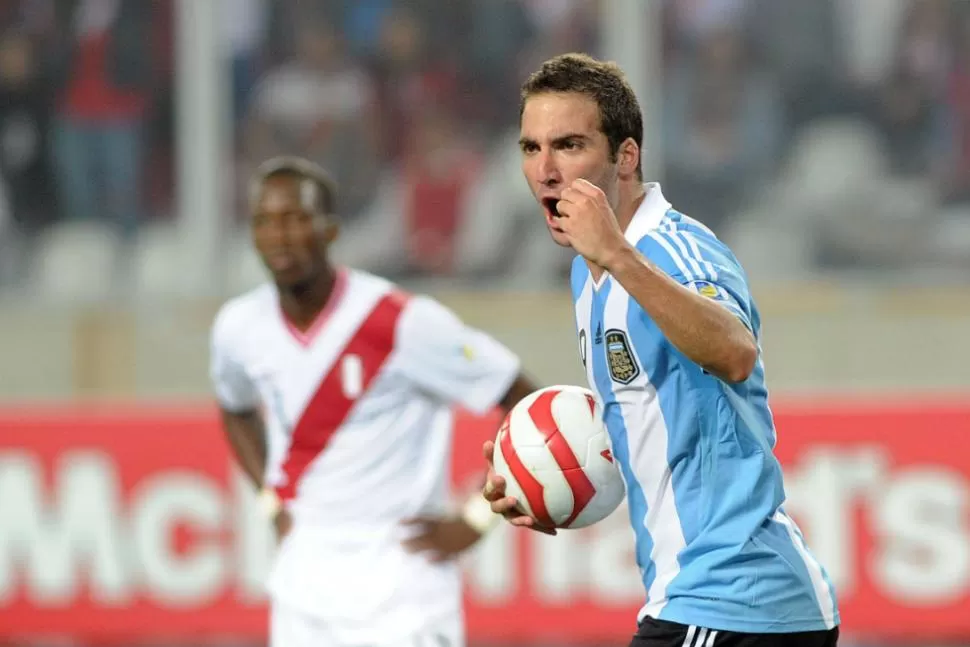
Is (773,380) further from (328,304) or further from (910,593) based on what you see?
(328,304)

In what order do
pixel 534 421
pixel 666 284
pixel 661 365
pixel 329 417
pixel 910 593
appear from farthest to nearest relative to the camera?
pixel 910 593
pixel 329 417
pixel 534 421
pixel 661 365
pixel 666 284

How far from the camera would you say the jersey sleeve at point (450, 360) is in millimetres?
5453

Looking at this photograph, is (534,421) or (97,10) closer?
(534,421)

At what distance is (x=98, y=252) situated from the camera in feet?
33.9

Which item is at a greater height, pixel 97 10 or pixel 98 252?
pixel 97 10

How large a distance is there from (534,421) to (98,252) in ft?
22.7

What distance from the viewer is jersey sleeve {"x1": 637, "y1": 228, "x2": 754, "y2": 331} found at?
3248 mm

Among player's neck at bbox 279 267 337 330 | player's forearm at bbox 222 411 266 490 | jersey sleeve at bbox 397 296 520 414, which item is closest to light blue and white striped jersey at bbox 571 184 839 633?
jersey sleeve at bbox 397 296 520 414

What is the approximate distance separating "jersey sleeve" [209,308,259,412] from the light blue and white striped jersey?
2.35m

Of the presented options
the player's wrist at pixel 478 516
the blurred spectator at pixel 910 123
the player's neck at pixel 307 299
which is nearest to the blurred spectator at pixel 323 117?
the blurred spectator at pixel 910 123

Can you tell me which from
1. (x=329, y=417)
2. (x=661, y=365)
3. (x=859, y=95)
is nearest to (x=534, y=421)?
(x=661, y=365)

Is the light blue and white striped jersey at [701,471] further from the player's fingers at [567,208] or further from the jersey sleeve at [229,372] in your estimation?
the jersey sleeve at [229,372]

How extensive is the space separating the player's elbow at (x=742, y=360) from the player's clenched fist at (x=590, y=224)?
30 centimetres

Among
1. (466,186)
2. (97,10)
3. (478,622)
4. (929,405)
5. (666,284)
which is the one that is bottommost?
(478,622)
